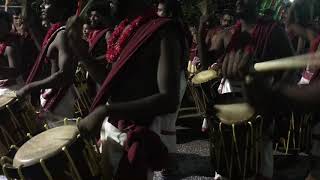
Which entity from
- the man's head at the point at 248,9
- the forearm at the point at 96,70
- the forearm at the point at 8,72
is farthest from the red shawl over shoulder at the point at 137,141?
the forearm at the point at 8,72

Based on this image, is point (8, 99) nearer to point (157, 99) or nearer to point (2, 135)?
point (2, 135)

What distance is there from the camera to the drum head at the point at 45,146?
2.44 meters

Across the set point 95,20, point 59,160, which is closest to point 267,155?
point 59,160

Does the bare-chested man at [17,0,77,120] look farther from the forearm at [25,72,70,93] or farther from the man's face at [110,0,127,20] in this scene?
the man's face at [110,0,127,20]

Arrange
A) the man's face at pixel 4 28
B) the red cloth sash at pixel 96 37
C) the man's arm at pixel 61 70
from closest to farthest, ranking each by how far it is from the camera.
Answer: the man's arm at pixel 61 70 < the man's face at pixel 4 28 < the red cloth sash at pixel 96 37

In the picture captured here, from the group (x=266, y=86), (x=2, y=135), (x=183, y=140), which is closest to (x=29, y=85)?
(x=2, y=135)

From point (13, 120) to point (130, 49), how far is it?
70.3 inches

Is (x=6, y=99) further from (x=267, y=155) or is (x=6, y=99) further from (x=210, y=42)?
(x=210, y=42)

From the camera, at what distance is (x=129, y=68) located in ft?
8.00

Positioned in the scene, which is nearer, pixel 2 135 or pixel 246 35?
pixel 2 135

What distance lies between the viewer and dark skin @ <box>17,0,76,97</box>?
365cm

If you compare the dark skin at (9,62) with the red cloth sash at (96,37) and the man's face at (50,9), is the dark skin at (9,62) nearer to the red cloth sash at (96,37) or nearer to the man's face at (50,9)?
the red cloth sash at (96,37)

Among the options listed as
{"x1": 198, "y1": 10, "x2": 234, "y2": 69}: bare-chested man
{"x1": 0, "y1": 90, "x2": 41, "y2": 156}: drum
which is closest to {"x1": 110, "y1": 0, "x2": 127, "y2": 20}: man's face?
{"x1": 0, "y1": 90, "x2": 41, "y2": 156}: drum

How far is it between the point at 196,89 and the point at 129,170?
134 inches
